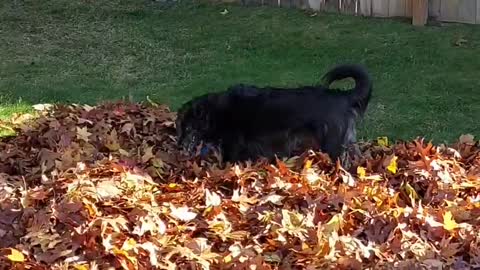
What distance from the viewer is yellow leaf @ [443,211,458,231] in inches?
153

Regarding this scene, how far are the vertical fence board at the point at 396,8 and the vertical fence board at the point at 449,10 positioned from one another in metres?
0.42

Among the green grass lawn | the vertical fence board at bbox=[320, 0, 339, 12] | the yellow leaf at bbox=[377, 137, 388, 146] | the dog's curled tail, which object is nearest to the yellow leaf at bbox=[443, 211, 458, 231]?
the dog's curled tail

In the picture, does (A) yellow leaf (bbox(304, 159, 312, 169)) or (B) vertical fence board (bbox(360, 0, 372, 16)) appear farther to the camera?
(B) vertical fence board (bbox(360, 0, 372, 16))

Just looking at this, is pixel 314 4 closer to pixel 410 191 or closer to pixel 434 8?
pixel 434 8

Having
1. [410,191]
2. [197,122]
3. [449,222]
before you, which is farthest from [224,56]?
[449,222]

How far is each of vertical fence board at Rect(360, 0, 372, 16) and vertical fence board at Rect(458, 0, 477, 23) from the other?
39.7 inches

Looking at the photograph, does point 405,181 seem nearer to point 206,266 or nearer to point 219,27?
point 206,266

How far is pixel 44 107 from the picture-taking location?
6305mm

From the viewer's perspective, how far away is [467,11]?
859cm

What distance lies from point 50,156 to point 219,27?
4.83 m

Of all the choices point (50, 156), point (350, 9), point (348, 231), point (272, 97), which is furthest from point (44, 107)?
point (350, 9)

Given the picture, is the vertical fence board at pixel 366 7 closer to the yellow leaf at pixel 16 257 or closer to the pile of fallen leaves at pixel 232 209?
the pile of fallen leaves at pixel 232 209

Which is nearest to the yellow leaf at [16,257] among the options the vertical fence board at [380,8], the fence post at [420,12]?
the fence post at [420,12]

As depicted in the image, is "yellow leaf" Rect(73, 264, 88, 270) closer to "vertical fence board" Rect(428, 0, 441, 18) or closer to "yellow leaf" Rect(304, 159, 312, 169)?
"yellow leaf" Rect(304, 159, 312, 169)
